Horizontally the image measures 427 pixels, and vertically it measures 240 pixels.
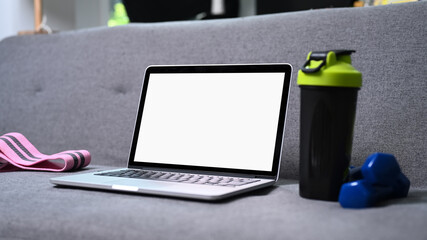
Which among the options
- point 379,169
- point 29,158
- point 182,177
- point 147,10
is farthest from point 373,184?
point 147,10

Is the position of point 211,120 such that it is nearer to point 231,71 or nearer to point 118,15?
point 231,71

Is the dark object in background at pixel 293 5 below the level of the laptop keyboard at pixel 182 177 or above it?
above

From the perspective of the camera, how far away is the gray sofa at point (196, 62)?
68 cm

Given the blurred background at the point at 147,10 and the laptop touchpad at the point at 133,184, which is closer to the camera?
the laptop touchpad at the point at 133,184

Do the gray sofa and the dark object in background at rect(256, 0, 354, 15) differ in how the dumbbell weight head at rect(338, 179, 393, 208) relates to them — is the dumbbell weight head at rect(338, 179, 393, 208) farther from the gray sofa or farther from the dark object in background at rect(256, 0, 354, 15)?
the dark object in background at rect(256, 0, 354, 15)

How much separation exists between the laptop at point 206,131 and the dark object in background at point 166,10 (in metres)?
2.28

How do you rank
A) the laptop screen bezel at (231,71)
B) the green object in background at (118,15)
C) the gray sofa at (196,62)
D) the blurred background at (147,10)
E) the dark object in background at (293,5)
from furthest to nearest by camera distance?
the green object in background at (118,15)
the blurred background at (147,10)
the dark object in background at (293,5)
the laptop screen bezel at (231,71)
the gray sofa at (196,62)

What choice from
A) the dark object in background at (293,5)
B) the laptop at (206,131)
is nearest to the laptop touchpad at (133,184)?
the laptop at (206,131)

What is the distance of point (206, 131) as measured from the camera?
1.05 m

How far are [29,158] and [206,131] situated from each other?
0.49m

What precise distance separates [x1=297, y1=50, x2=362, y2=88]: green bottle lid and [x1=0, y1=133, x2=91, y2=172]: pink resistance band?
0.64m

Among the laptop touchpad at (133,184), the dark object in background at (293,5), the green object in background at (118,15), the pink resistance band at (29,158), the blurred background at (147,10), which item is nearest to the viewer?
the laptop touchpad at (133,184)

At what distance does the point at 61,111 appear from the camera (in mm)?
1425

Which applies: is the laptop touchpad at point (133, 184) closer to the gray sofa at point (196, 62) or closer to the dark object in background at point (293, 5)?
the gray sofa at point (196, 62)
